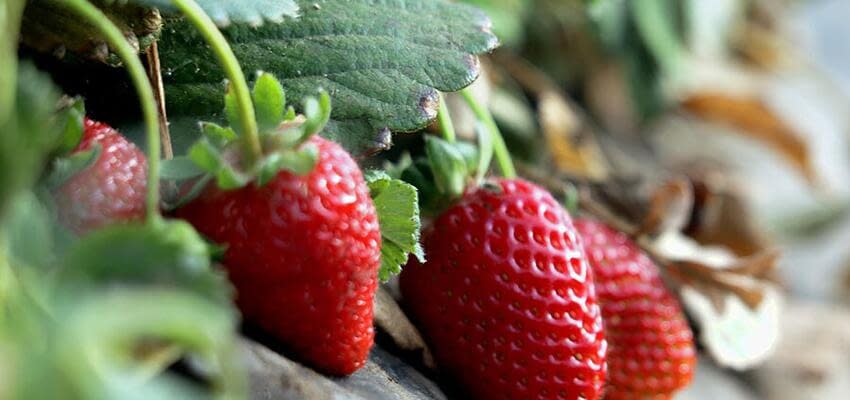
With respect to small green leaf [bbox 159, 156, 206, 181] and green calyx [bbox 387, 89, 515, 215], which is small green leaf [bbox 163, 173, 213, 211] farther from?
green calyx [bbox 387, 89, 515, 215]

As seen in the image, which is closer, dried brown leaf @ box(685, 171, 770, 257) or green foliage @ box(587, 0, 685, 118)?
dried brown leaf @ box(685, 171, 770, 257)

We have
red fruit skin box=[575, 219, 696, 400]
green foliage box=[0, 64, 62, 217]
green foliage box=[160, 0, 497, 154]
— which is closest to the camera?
green foliage box=[0, 64, 62, 217]

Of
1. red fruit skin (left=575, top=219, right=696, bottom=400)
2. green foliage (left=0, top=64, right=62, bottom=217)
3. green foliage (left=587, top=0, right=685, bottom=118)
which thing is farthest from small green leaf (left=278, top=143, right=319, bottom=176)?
green foliage (left=587, top=0, right=685, bottom=118)

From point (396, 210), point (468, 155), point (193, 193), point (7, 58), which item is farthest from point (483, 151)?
point (7, 58)

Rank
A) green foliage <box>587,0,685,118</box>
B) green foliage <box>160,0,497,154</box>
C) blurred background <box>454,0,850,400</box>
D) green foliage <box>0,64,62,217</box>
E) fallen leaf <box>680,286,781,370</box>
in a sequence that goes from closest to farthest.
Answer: green foliage <box>0,64,62,217</box>, green foliage <box>160,0,497,154</box>, fallen leaf <box>680,286,781,370</box>, blurred background <box>454,0,850,400</box>, green foliage <box>587,0,685,118</box>

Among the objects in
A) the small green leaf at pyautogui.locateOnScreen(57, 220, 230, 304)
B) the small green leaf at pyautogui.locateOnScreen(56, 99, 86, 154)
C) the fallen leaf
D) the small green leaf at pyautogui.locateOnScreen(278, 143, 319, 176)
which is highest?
the fallen leaf

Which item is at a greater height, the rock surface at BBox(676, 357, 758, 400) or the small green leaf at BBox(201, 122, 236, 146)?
the rock surface at BBox(676, 357, 758, 400)

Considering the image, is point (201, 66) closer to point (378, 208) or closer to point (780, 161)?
point (378, 208)

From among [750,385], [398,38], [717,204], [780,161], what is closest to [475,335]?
[398,38]
